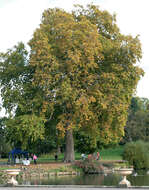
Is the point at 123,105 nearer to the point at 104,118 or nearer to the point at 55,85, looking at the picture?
the point at 104,118

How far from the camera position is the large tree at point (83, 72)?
39719mm

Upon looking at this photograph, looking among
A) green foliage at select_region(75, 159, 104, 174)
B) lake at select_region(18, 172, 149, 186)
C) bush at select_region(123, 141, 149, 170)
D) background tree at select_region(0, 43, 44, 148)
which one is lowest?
lake at select_region(18, 172, 149, 186)

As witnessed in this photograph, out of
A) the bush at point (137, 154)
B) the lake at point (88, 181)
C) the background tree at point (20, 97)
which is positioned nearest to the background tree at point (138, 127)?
the bush at point (137, 154)

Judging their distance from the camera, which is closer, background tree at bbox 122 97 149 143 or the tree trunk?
the tree trunk

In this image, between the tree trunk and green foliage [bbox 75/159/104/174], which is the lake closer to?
green foliage [bbox 75/159/104/174]

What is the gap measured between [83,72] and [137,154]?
10788mm

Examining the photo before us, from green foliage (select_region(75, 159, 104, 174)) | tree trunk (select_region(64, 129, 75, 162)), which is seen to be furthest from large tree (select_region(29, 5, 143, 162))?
green foliage (select_region(75, 159, 104, 174))

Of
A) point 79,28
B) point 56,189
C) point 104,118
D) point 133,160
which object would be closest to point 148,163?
point 133,160

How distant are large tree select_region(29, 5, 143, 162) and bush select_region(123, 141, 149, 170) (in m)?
2.10

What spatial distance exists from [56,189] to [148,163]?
25385 mm

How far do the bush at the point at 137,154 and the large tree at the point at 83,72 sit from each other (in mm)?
2102

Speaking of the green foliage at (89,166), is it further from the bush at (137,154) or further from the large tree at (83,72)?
the bush at (137,154)

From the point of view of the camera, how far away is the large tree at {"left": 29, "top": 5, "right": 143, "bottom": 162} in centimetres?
3972

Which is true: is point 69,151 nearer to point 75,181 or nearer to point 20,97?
point 20,97
